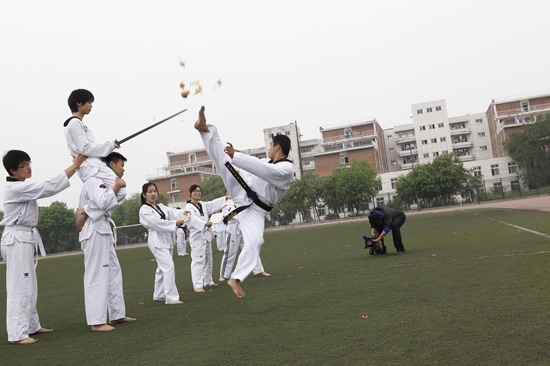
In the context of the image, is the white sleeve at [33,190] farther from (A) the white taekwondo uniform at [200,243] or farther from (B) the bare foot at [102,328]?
(A) the white taekwondo uniform at [200,243]

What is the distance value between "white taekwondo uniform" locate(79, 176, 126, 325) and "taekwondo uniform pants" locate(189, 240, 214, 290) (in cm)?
273

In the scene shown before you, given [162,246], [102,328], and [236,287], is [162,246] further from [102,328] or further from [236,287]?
[236,287]

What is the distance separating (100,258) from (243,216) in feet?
6.04

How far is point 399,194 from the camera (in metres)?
57.4

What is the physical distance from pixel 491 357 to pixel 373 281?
3.86 metres

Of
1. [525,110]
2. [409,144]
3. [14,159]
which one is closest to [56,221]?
[409,144]

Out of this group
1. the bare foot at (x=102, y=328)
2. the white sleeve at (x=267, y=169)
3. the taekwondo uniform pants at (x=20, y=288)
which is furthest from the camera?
the bare foot at (x=102, y=328)

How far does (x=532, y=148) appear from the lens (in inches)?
2363

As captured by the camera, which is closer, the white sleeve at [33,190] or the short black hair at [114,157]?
the white sleeve at [33,190]

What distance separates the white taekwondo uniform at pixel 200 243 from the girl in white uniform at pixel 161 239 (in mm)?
854

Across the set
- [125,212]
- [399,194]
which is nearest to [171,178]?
[125,212]

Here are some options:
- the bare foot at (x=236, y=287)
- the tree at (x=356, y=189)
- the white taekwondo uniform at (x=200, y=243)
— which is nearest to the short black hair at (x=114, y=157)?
the bare foot at (x=236, y=287)

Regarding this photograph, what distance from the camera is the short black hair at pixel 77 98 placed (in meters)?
6.13

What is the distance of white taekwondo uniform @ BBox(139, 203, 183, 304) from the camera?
7527mm
